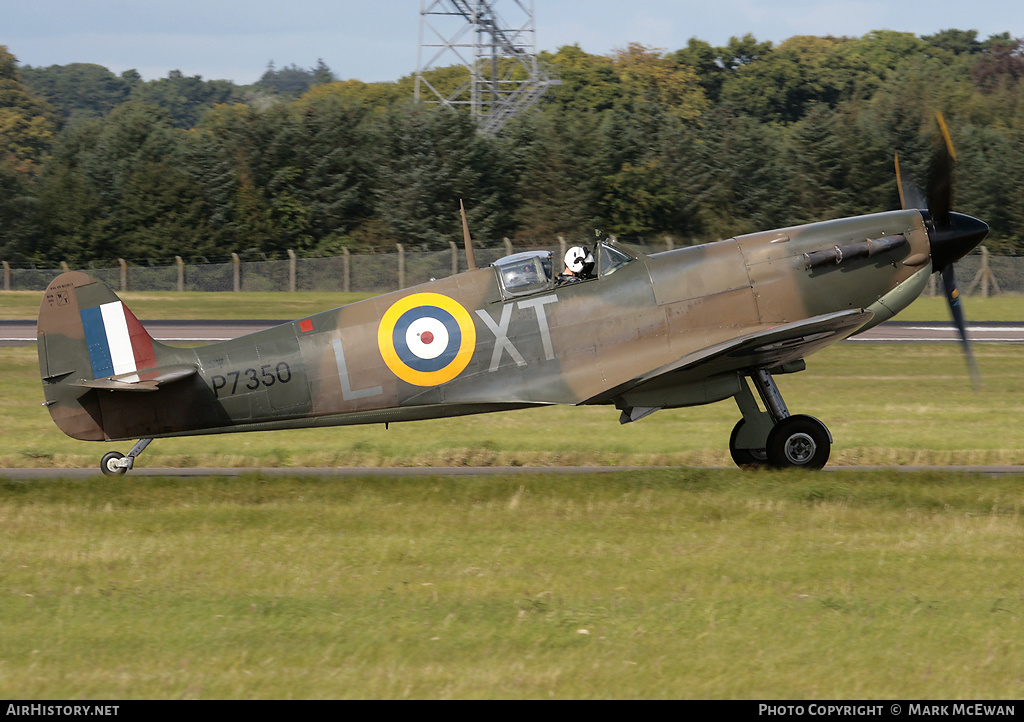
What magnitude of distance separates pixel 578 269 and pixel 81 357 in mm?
5147

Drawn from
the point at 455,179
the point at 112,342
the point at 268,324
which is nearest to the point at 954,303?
the point at 112,342

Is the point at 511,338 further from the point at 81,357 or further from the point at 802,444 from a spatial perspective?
the point at 81,357

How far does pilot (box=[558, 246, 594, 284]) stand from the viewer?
1155 cm

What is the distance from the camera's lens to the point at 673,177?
46656 mm

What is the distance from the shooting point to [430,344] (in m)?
11.5

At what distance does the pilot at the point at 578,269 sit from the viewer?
11.6 metres

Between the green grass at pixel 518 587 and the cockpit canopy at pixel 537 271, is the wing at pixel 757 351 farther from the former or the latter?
the cockpit canopy at pixel 537 271

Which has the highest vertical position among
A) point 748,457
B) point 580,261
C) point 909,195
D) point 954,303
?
point 909,195

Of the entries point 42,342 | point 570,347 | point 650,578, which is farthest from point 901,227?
point 42,342

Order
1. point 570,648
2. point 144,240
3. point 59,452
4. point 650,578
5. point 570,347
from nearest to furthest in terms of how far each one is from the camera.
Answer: point 570,648 < point 650,578 < point 570,347 < point 59,452 < point 144,240

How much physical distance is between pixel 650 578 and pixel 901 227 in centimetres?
577

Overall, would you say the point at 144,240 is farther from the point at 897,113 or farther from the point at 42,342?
the point at 42,342
